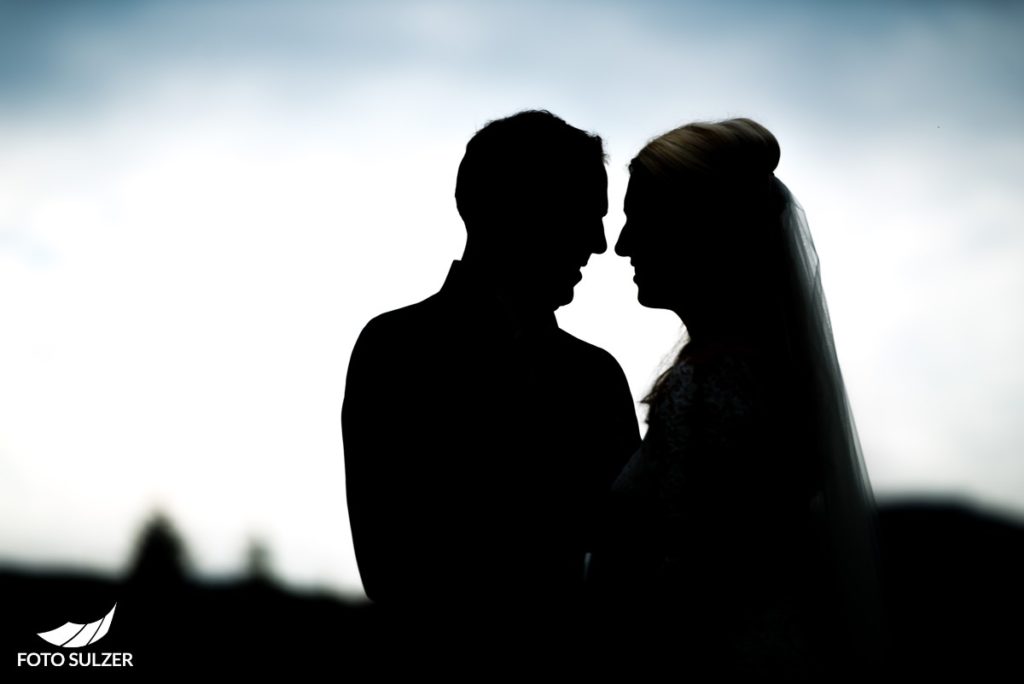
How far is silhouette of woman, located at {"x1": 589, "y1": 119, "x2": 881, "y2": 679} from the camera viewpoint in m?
3.61

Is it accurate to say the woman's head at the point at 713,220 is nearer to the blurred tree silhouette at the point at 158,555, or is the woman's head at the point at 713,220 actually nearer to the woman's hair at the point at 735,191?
the woman's hair at the point at 735,191

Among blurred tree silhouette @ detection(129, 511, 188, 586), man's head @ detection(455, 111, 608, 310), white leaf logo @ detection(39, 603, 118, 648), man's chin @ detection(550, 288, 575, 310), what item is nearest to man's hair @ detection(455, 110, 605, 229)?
man's head @ detection(455, 111, 608, 310)

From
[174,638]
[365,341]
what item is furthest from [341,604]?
[365,341]

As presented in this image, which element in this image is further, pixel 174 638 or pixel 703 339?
pixel 174 638

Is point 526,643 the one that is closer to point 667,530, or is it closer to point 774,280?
point 667,530

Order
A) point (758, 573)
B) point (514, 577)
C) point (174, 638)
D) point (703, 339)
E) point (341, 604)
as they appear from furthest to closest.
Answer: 1. point (341, 604)
2. point (174, 638)
3. point (514, 577)
4. point (703, 339)
5. point (758, 573)

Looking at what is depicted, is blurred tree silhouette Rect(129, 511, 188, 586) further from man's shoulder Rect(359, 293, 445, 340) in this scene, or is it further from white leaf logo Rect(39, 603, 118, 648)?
man's shoulder Rect(359, 293, 445, 340)

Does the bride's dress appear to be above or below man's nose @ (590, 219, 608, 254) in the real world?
below

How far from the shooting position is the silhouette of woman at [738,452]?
361cm

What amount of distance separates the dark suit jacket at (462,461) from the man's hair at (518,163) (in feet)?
1.23

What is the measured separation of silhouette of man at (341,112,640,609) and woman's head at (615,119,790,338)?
2.16 feet

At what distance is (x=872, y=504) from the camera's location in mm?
4160

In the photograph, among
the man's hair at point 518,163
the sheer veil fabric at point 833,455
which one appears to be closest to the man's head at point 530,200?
the man's hair at point 518,163

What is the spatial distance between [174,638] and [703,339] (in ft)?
142
